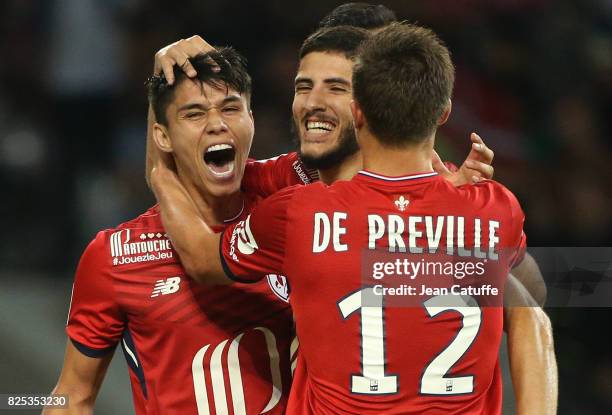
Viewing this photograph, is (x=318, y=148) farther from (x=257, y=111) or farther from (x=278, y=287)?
(x=257, y=111)

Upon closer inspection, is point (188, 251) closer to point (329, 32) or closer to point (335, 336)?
point (335, 336)

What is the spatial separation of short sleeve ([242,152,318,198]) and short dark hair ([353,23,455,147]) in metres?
1.16

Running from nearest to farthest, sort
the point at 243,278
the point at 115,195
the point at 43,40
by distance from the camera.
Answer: the point at 243,278, the point at 115,195, the point at 43,40

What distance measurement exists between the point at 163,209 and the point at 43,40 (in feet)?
17.6

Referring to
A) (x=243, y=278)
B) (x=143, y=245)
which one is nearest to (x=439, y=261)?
(x=243, y=278)

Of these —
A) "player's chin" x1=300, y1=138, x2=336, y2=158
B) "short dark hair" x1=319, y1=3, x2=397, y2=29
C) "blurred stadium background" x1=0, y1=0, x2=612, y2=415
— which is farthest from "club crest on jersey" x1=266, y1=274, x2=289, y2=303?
"blurred stadium background" x1=0, y1=0, x2=612, y2=415

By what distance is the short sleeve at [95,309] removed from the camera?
3814 millimetres

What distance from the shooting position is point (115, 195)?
766 centimetres

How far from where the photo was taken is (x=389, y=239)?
307 centimetres

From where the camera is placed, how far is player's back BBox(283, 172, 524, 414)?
10.1 feet

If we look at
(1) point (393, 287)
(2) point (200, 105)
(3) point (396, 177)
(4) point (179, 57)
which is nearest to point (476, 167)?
(3) point (396, 177)

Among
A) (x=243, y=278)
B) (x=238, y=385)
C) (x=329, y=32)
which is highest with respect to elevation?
(x=329, y=32)

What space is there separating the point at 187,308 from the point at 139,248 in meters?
0.31

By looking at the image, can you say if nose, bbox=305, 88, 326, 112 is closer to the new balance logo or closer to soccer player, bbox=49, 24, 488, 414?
soccer player, bbox=49, 24, 488, 414
